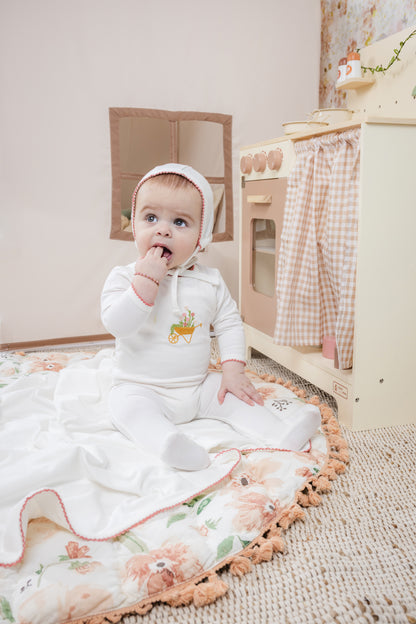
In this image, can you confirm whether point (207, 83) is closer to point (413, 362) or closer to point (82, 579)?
point (413, 362)

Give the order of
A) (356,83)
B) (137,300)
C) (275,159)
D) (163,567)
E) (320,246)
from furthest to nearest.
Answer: (356,83), (275,159), (320,246), (137,300), (163,567)

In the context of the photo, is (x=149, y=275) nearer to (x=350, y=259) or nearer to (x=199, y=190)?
(x=199, y=190)

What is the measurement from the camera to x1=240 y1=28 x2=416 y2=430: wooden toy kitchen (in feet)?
4.61

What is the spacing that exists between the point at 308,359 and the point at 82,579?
1053 mm

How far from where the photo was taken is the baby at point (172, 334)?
1.26 m

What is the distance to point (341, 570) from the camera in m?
0.93

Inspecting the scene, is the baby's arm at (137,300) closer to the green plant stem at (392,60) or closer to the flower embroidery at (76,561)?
the flower embroidery at (76,561)

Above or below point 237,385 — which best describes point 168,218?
above

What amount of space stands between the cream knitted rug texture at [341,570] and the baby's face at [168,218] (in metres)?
0.68

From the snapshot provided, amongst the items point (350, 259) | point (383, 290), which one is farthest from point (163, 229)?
point (383, 290)

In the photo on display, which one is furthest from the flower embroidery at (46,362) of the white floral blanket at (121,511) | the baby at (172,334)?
the baby at (172,334)

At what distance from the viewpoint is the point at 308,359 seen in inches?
67.2

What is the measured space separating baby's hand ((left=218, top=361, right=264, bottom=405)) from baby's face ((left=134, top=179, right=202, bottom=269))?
33 cm

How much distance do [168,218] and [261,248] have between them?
0.76m
